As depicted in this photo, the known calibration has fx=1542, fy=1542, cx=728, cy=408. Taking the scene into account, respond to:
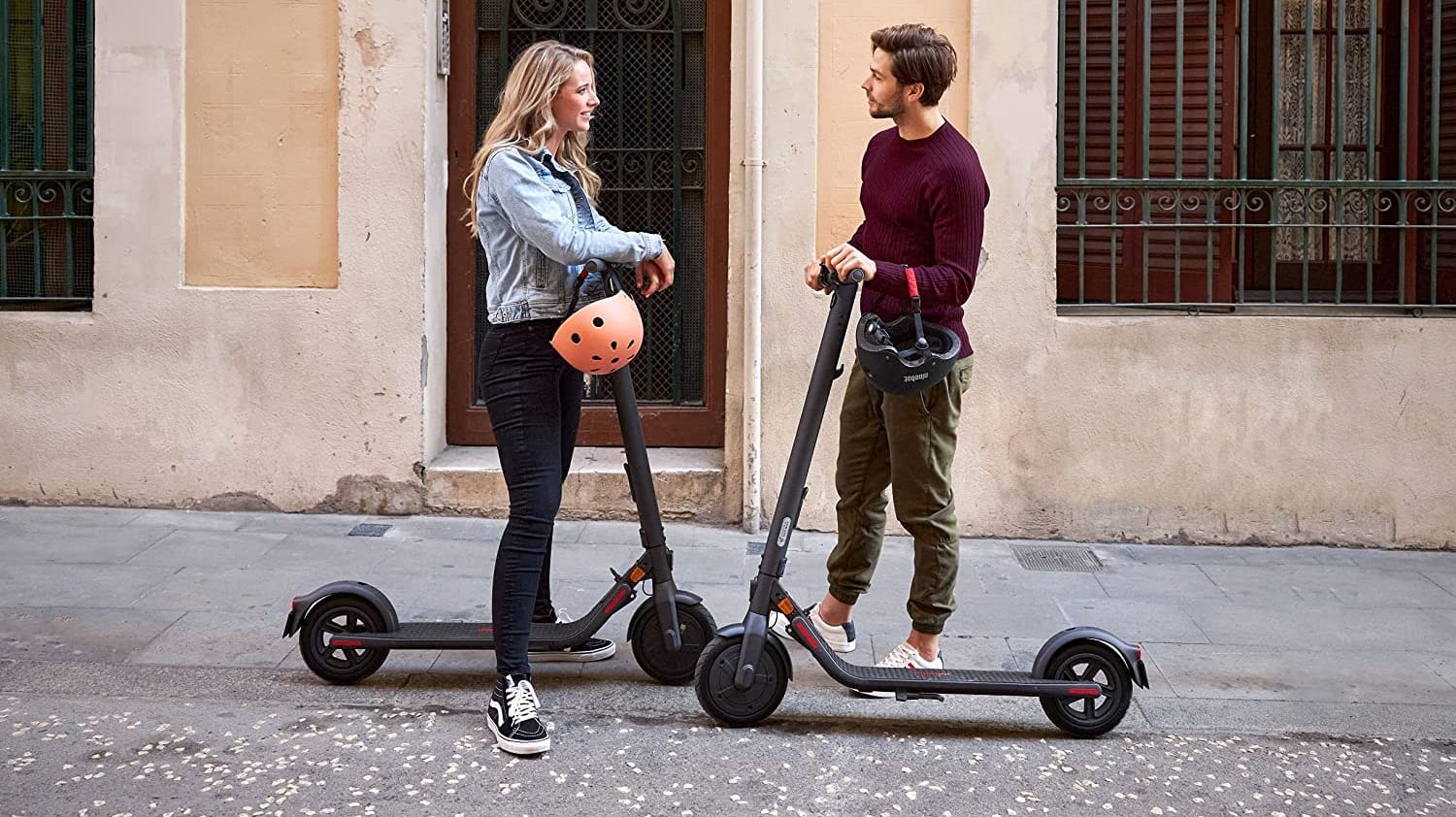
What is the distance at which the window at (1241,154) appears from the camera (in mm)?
7344

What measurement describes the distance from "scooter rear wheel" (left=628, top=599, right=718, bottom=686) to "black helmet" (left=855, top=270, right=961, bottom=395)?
1011mm

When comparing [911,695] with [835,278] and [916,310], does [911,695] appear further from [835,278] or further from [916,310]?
[835,278]

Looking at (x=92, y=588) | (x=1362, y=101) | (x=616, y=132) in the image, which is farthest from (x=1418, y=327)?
(x=92, y=588)

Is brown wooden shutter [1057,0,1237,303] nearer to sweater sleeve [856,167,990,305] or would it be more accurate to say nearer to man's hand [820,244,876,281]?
sweater sleeve [856,167,990,305]

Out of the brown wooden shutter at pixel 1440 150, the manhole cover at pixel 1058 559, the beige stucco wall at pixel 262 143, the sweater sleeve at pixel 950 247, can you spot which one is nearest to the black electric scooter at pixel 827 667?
the sweater sleeve at pixel 950 247

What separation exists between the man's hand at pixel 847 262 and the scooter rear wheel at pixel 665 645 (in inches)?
48.3

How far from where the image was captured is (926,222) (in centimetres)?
466

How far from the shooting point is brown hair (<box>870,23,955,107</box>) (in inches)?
179

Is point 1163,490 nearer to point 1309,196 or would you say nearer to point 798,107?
point 1309,196

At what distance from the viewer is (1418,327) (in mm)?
7203

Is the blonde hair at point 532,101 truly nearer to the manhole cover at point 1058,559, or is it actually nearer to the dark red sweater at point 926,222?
the dark red sweater at point 926,222

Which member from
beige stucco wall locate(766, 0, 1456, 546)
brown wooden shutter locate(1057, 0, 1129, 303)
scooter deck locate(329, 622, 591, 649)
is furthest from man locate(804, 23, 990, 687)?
brown wooden shutter locate(1057, 0, 1129, 303)

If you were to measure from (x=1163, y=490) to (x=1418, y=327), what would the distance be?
1399 millimetres

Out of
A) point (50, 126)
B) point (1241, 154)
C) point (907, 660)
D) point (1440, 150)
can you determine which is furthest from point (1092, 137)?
point (50, 126)
